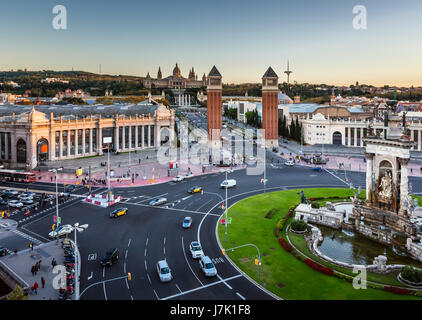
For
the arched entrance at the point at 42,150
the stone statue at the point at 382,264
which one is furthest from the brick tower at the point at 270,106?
the stone statue at the point at 382,264

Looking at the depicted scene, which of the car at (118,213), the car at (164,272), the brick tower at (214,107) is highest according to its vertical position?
the brick tower at (214,107)

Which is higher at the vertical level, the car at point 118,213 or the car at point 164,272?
the car at point 118,213

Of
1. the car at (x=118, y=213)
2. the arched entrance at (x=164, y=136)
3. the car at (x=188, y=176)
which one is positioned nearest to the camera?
the car at (x=118, y=213)

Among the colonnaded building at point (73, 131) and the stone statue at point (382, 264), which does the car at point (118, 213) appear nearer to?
the stone statue at point (382, 264)

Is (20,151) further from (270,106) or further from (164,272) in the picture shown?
(270,106)

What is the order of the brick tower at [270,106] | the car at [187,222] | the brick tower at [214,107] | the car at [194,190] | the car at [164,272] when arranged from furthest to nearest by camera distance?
the brick tower at [270,106] → the brick tower at [214,107] → the car at [194,190] → the car at [187,222] → the car at [164,272]

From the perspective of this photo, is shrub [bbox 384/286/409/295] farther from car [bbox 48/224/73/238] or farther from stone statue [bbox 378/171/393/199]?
car [bbox 48/224/73/238]
